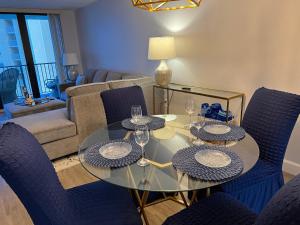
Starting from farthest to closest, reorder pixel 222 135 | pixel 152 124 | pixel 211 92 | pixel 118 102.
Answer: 1. pixel 211 92
2. pixel 118 102
3. pixel 152 124
4. pixel 222 135

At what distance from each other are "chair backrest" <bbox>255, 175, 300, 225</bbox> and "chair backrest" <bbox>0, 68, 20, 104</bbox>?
233 inches

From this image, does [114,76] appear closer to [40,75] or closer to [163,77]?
[163,77]

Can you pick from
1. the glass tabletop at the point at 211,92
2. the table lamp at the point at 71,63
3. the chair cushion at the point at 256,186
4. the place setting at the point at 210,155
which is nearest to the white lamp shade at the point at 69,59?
the table lamp at the point at 71,63

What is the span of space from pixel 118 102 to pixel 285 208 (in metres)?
1.67

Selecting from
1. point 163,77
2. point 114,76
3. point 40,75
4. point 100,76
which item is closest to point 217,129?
point 163,77

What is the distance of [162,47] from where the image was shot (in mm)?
3094

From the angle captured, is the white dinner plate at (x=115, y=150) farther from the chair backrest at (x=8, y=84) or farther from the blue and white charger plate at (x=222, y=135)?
the chair backrest at (x=8, y=84)

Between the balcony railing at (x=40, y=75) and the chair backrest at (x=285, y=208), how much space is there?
6200 millimetres

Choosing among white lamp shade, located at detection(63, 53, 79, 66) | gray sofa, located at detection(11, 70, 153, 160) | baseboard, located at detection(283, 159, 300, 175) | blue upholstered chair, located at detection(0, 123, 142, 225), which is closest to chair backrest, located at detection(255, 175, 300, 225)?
blue upholstered chair, located at detection(0, 123, 142, 225)

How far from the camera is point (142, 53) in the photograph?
407 cm

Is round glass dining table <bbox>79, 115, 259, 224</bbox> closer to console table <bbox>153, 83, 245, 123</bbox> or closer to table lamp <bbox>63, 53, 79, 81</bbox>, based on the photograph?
console table <bbox>153, 83, 245, 123</bbox>

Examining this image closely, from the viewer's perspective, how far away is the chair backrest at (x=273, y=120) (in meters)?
1.54

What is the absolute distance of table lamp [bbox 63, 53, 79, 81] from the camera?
539cm

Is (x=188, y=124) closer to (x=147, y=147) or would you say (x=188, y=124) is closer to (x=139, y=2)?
(x=147, y=147)
